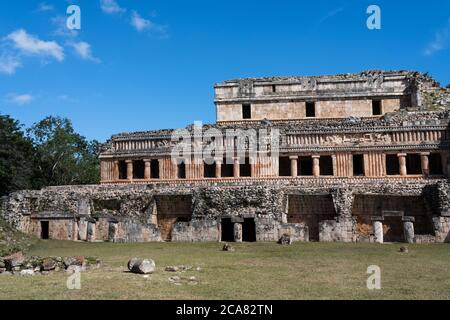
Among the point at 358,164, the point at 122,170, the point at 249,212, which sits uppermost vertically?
the point at 122,170

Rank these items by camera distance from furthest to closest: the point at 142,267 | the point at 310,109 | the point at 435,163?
the point at 310,109
the point at 435,163
the point at 142,267

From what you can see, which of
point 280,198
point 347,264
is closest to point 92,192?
point 280,198

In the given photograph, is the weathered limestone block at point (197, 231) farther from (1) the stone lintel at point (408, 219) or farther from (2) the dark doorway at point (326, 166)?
(2) the dark doorway at point (326, 166)

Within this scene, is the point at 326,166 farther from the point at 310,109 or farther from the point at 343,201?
the point at 343,201

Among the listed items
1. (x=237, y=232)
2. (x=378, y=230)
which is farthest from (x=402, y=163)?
(x=237, y=232)

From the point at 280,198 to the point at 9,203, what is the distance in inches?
594

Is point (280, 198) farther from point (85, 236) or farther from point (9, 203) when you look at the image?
point (9, 203)

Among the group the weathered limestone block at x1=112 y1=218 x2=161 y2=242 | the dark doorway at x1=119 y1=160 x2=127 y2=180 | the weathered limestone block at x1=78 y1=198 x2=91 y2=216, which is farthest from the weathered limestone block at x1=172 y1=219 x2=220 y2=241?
the dark doorway at x1=119 y1=160 x2=127 y2=180

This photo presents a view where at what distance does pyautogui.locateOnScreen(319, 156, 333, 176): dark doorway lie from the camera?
28.9 metres

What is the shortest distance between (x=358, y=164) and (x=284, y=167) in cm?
476

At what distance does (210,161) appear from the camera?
28.9 metres

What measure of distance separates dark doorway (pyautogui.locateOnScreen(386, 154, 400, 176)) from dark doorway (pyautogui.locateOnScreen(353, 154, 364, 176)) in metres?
1.62

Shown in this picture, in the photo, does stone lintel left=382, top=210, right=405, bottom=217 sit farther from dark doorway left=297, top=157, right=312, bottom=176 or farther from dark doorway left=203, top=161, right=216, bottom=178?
dark doorway left=203, top=161, right=216, bottom=178

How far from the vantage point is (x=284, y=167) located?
96.0 ft
